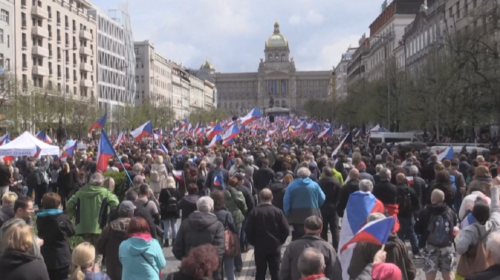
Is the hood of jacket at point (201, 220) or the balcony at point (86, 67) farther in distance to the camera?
the balcony at point (86, 67)

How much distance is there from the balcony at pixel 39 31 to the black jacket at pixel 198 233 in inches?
2231

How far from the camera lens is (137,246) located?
659 centimetres

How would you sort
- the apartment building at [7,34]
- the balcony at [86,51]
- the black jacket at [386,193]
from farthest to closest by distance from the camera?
1. the balcony at [86,51]
2. the apartment building at [7,34]
3. the black jacket at [386,193]

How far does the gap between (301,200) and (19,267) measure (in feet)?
17.0

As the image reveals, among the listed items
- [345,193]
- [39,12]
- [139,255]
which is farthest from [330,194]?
[39,12]

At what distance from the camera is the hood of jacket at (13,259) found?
5898mm

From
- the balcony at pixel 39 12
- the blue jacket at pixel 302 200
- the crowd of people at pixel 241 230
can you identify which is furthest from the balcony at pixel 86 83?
the blue jacket at pixel 302 200

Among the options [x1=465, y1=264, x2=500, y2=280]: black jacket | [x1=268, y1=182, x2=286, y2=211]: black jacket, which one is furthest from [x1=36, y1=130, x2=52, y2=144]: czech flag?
[x1=465, y1=264, x2=500, y2=280]: black jacket

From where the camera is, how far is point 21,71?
5806cm

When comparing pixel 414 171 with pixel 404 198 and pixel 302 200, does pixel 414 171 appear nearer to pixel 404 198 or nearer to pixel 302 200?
pixel 404 198

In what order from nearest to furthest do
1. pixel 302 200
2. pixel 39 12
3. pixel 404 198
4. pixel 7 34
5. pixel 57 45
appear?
pixel 302 200, pixel 404 198, pixel 7 34, pixel 39 12, pixel 57 45

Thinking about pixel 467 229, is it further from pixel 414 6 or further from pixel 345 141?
pixel 414 6

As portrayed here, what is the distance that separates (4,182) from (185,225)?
587cm

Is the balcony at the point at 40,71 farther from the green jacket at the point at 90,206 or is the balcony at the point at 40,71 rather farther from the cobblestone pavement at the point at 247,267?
the green jacket at the point at 90,206
